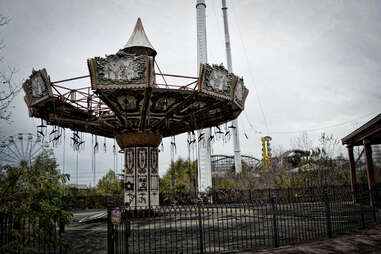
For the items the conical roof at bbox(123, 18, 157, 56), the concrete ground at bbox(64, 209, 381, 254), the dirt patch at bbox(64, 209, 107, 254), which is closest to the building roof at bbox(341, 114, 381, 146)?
the concrete ground at bbox(64, 209, 381, 254)

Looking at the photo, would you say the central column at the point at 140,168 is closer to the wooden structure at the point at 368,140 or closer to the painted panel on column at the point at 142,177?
the painted panel on column at the point at 142,177

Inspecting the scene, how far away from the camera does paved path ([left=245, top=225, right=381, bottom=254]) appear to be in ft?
20.8

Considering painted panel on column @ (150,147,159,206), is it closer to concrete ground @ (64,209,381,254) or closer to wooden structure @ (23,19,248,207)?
wooden structure @ (23,19,248,207)

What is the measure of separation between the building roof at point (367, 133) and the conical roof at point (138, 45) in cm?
1078

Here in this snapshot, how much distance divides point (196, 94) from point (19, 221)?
748 cm

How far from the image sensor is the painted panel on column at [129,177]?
1412 centimetres

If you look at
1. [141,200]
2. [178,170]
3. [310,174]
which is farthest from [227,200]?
[178,170]

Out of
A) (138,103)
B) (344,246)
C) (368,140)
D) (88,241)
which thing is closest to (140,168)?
(138,103)

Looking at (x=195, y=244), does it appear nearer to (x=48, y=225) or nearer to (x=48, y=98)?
(x=48, y=225)

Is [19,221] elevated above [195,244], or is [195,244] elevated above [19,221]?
[19,221]

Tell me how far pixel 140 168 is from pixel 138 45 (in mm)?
6213

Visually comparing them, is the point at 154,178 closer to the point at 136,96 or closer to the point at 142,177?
the point at 142,177

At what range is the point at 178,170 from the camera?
48.8m

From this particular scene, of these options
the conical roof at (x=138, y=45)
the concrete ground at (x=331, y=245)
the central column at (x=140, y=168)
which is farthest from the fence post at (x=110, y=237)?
the conical roof at (x=138, y=45)
